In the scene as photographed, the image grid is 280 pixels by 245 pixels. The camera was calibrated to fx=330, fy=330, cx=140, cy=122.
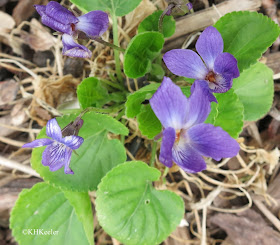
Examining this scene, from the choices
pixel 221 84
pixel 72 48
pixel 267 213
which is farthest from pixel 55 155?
pixel 267 213

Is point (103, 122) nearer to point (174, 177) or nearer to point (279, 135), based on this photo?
point (174, 177)

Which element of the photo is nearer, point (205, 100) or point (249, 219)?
point (205, 100)

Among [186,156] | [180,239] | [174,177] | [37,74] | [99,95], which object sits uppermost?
[186,156]

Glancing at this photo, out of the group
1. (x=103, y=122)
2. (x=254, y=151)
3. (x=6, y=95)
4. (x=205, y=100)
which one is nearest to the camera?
(x=205, y=100)

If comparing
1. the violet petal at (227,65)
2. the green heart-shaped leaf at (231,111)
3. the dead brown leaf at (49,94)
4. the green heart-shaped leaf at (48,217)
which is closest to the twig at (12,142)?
the dead brown leaf at (49,94)

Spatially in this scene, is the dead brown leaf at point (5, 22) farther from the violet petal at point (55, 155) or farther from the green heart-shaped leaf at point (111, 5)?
the violet petal at point (55, 155)

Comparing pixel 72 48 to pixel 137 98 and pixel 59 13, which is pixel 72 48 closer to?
pixel 59 13

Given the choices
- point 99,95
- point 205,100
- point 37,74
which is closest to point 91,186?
point 99,95
